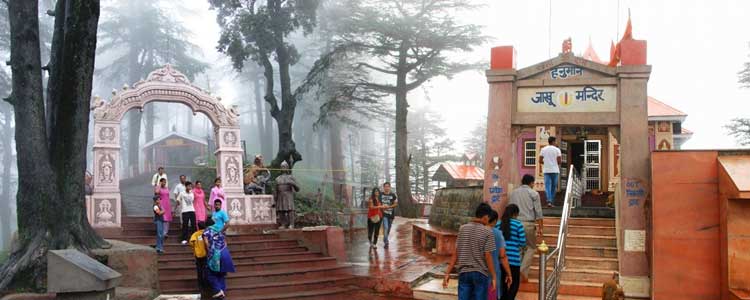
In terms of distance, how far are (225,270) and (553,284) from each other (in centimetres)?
498

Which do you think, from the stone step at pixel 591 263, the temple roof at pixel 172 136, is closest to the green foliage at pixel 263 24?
the stone step at pixel 591 263

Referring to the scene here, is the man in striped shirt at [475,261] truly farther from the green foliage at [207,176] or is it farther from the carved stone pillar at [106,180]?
the green foliage at [207,176]

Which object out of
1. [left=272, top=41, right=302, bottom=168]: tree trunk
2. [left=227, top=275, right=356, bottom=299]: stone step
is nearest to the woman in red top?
[left=227, top=275, right=356, bottom=299]: stone step

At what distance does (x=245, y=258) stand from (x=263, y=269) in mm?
621

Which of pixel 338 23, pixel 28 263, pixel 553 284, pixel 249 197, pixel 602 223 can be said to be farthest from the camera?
pixel 338 23

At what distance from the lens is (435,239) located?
15523 mm

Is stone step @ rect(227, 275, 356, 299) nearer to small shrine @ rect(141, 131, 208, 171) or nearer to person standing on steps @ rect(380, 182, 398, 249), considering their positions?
person standing on steps @ rect(380, 182, 398, 249)

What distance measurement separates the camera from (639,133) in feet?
34.0

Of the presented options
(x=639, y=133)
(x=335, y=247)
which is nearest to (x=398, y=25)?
(x=335, y=247)

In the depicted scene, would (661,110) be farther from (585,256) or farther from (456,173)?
(456,173)

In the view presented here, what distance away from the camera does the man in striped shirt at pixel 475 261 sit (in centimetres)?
673

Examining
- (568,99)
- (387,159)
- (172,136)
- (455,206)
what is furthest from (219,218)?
(387,159)

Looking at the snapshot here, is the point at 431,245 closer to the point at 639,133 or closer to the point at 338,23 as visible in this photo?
the point at 639,133

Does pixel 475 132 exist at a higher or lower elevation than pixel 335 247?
higher
